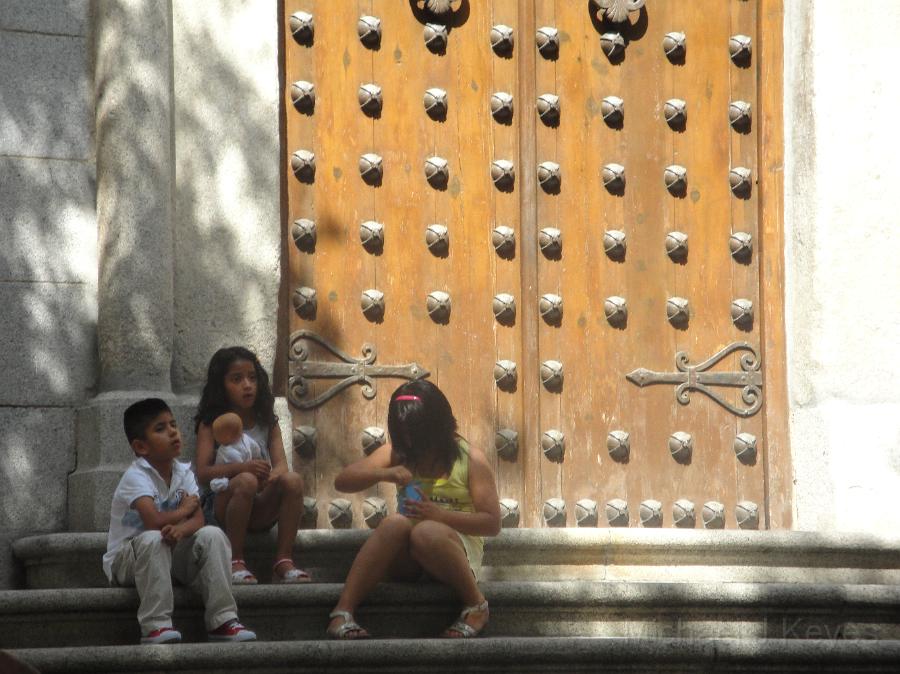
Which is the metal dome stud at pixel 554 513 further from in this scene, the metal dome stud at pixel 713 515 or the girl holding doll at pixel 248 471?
the girl holding doll at pixel 248 471

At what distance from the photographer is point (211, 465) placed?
6125mm

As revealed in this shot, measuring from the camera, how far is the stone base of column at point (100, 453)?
20.9ft

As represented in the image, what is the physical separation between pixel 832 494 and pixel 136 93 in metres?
3.28

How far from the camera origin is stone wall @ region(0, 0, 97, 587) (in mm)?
6508

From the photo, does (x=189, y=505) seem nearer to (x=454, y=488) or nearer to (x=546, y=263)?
(x=454, y=488)

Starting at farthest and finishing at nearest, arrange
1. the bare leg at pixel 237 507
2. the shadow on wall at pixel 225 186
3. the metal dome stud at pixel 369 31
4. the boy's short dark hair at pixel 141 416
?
the metal dome stud at pixel 369 31 → the shadow on wall at pixel 225 186 → the bare leg at pixel 237 507 → the boy's short dark hair at pixel 141 416

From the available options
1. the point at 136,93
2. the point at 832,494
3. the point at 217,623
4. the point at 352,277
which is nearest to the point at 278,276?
the point at 352,277

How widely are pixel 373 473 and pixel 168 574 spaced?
0.90 m

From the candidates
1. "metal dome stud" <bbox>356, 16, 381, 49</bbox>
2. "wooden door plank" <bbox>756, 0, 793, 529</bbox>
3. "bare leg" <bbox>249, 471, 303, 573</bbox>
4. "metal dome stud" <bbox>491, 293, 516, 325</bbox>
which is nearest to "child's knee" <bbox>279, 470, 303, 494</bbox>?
"bare leg" <bbox>249, 471, 303, 573</bbox>

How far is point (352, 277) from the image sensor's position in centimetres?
721

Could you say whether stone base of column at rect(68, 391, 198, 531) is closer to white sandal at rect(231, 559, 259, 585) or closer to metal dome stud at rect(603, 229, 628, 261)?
white sandal at rect(231, 559, 259, 585)

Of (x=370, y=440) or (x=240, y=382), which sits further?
(x=370, y=440)

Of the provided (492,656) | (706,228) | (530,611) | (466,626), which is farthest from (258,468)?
(706,228)

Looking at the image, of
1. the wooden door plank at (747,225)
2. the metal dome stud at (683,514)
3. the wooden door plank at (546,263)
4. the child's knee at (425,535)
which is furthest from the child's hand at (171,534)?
the wooden door plank at (747,225)
